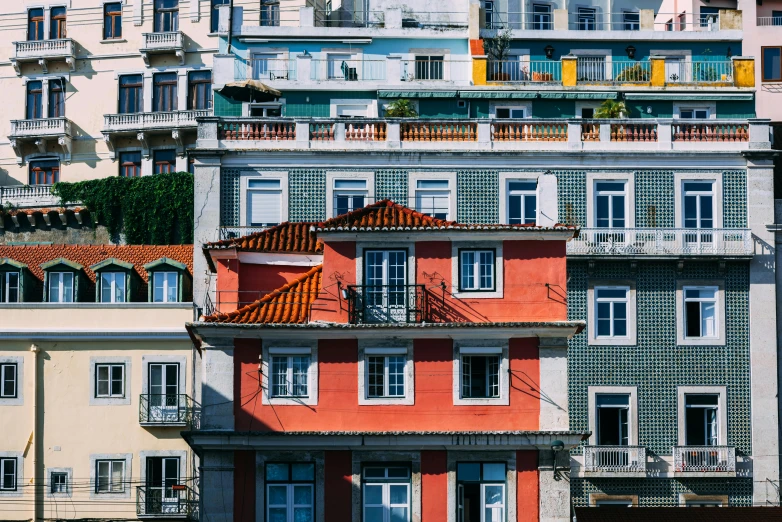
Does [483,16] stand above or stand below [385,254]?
above

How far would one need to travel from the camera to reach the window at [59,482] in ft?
204

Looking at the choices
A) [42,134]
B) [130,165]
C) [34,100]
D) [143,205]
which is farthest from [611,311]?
[34,100]

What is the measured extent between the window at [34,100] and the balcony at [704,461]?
39100mm

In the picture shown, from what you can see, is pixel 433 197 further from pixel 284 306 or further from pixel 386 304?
pixel 284 306

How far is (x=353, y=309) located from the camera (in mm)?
49562

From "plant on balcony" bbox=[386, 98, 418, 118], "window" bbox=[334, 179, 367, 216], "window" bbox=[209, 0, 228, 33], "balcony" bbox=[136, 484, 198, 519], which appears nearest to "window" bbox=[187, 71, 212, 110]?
"window" bbox=[209, 0, 228, 33]

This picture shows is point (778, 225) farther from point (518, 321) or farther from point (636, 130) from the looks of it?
point (518, 321)

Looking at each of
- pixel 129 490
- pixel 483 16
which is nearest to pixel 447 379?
pixel 129 490

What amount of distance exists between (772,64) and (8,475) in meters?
39.3

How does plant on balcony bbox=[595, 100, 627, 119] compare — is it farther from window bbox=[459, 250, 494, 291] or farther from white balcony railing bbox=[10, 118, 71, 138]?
white balcony railing bbox=[10, 118, 71, 138]

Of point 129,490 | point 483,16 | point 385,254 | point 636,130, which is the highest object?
point 483,16

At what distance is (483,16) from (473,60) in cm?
544

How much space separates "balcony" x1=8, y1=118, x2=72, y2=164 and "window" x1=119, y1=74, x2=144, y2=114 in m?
2.54

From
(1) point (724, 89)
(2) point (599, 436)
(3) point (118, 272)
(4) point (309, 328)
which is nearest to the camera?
(4) point (309, 328)
